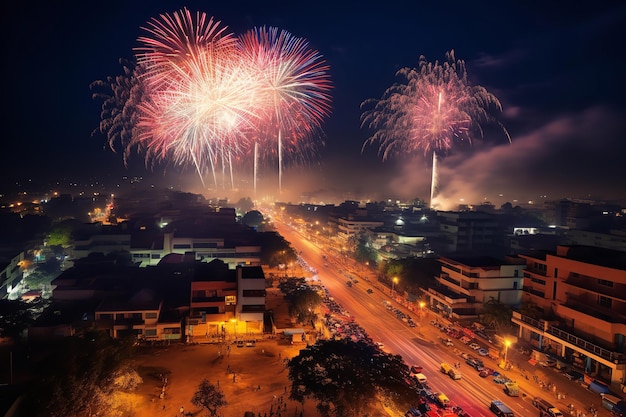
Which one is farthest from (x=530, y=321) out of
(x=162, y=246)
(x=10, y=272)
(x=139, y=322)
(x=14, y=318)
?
(x=10, y=272)

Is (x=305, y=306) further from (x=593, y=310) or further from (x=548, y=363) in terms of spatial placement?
(x=593, y=310)

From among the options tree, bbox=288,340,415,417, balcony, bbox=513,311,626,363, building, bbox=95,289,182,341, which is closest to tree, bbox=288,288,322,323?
building, bbox=95,289,182,341

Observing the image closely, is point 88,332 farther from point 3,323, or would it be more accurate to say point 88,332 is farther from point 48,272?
point 48,272

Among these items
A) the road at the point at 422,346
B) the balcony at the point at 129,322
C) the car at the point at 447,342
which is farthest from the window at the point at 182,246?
the car at the point at 447,342

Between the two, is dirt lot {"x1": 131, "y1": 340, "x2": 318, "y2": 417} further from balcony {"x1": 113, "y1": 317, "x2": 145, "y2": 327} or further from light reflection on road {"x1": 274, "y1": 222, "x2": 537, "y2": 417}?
light reflection on road {"x1": 274, "y1": 222, "x2": 537, "y2": 417}

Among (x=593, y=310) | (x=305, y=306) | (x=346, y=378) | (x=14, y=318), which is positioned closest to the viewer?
(x=346, y=378)

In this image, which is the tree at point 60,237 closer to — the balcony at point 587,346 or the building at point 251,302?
the building at point 251,302
